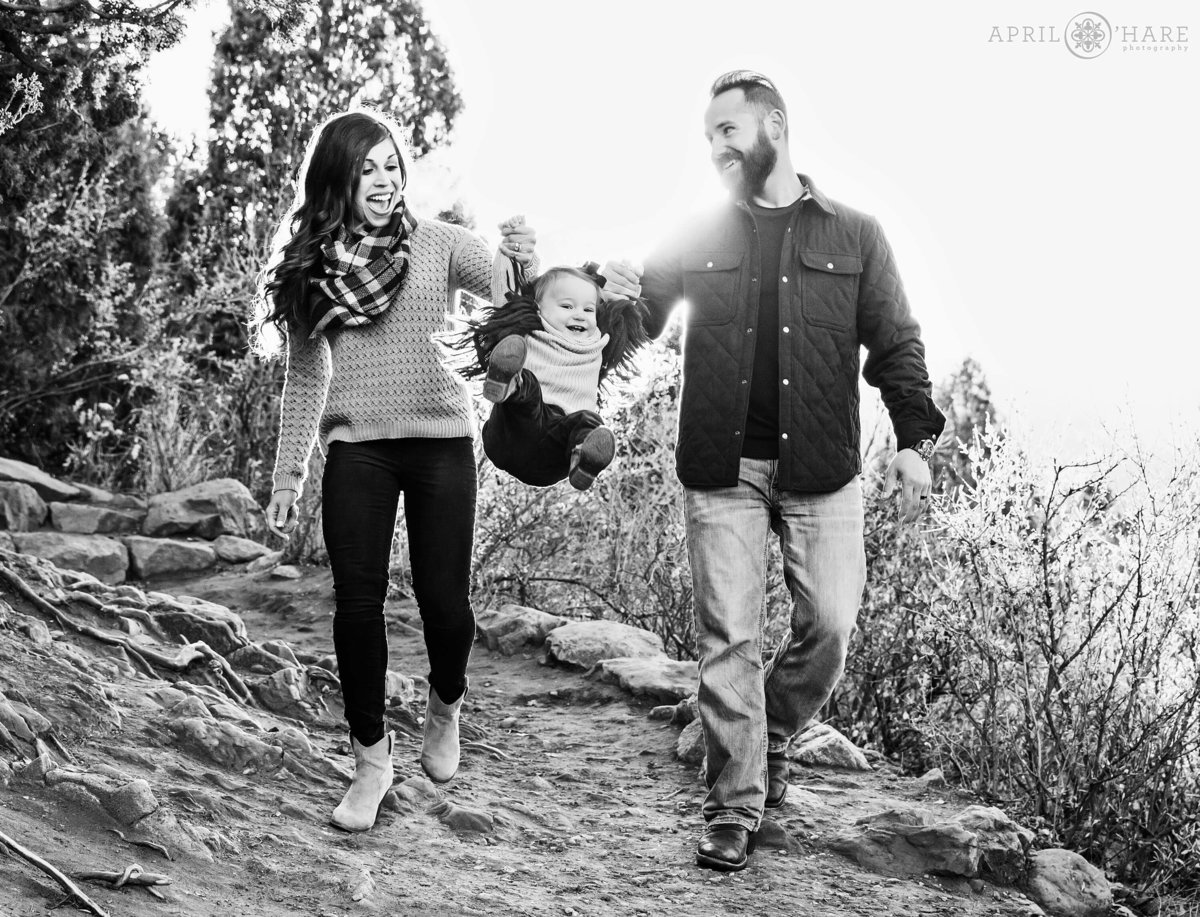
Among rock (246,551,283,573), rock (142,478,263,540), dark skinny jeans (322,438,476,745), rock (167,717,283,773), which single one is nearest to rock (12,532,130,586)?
rock (246,551,283,573)

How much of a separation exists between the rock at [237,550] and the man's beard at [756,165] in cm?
724

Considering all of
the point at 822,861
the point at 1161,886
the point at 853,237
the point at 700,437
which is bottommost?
the point at 1161,886

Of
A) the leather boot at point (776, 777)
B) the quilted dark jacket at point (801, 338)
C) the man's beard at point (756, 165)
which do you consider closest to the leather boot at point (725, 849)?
the leather boot at point (776, 777)

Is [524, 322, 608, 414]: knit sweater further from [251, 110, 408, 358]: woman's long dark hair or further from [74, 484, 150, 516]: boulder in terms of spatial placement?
[74, 484, 150, 516]: boulder

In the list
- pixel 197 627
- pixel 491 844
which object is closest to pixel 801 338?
pixel 491 844

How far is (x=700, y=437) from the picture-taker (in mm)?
3900

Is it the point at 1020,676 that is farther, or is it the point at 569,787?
the point at 1020,676

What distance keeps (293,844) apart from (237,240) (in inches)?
472

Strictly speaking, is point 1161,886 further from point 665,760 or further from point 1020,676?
point 665,760

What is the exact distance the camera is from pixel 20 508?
35.7 feet

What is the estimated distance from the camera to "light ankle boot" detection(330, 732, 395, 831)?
13.0ft

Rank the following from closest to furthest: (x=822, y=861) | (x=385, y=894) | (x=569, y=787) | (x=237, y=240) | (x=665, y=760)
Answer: (x=385, y=894), (x=822, y=861), (x=569, y=787), (x=665, y=760), (x=237, y=240)

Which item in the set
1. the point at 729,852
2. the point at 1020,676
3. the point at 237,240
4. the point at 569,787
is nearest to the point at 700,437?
the point at 729,852

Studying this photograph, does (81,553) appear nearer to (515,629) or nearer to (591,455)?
(515,629)
